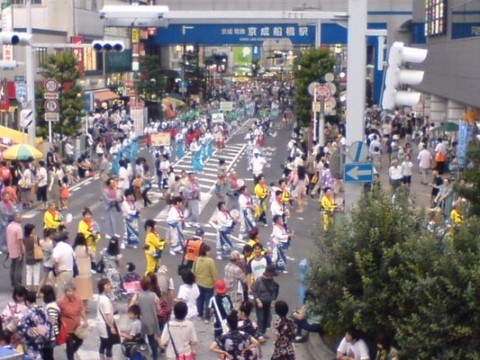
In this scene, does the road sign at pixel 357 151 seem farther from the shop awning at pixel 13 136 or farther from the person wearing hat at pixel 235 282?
the shop awning at pixel 13 136

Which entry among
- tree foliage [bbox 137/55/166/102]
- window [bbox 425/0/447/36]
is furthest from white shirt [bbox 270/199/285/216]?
tree foliage [bbox 137/55/166/102]

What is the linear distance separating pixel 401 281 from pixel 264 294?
134 inches

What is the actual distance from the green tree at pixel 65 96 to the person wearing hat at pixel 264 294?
2784 centimetres

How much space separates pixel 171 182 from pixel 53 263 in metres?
11.6

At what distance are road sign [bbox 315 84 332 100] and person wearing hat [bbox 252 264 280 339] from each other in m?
20.3

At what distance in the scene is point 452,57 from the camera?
Result: 140 ft

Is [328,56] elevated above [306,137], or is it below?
above

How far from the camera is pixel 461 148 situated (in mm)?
31922

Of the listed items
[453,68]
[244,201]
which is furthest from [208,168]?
[244,201]

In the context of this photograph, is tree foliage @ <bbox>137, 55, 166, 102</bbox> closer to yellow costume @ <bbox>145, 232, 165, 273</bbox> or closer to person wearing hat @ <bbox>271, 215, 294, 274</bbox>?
person wearing hat @ <bbox>271, 215, 294, 274</bbox>

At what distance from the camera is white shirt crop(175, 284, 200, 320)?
14.9 metres

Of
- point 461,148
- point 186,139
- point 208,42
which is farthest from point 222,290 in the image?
point 208,42

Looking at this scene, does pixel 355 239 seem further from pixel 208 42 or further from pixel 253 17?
pixel 208 42

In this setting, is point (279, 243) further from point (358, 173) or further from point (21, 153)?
point (21, 153)
